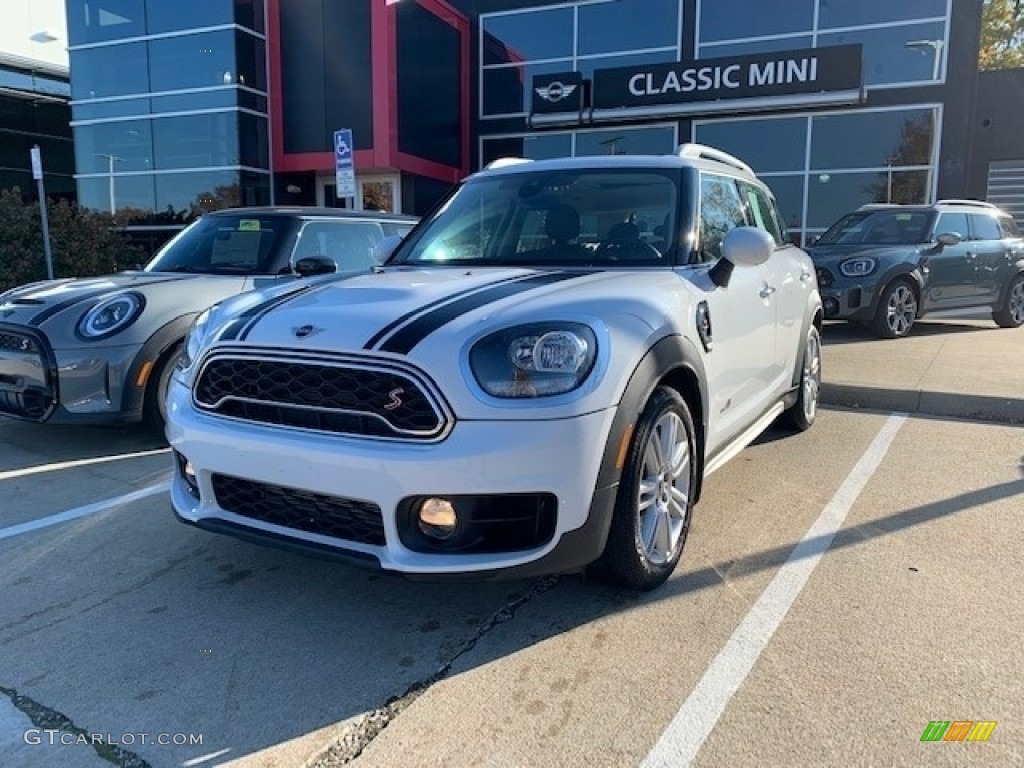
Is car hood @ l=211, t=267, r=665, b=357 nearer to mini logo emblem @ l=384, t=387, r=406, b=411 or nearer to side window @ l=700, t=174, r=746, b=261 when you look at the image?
mini logo emblem @ l=384, t=387, r=406, b=411

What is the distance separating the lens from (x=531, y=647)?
270 centimetres

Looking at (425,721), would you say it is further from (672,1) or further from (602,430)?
(672,1)

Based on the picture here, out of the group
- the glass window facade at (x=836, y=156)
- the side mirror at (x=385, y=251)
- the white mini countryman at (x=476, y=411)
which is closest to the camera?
the white mini countryman at (x=476, y=411)

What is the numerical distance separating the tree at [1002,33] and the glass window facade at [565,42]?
21758 mm

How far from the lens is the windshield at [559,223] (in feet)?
12.1

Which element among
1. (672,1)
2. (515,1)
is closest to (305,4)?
(515,1)

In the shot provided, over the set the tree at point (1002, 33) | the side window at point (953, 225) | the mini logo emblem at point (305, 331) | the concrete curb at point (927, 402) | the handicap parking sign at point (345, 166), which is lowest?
the concrete curb at point (927, 402)

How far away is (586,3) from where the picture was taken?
17.0 meters

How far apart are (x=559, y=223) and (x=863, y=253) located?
7.02 meters

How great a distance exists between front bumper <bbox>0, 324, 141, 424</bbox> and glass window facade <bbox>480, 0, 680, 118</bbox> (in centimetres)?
1438

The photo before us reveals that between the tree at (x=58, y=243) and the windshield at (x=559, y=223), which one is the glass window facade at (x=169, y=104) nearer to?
the tree at (x=58, y=243)

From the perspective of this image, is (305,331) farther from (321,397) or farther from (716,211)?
(716,211)

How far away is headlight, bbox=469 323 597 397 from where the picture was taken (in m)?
2.50

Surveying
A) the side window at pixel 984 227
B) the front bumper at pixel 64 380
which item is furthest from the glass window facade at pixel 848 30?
the front bumper at pixel 64 380
